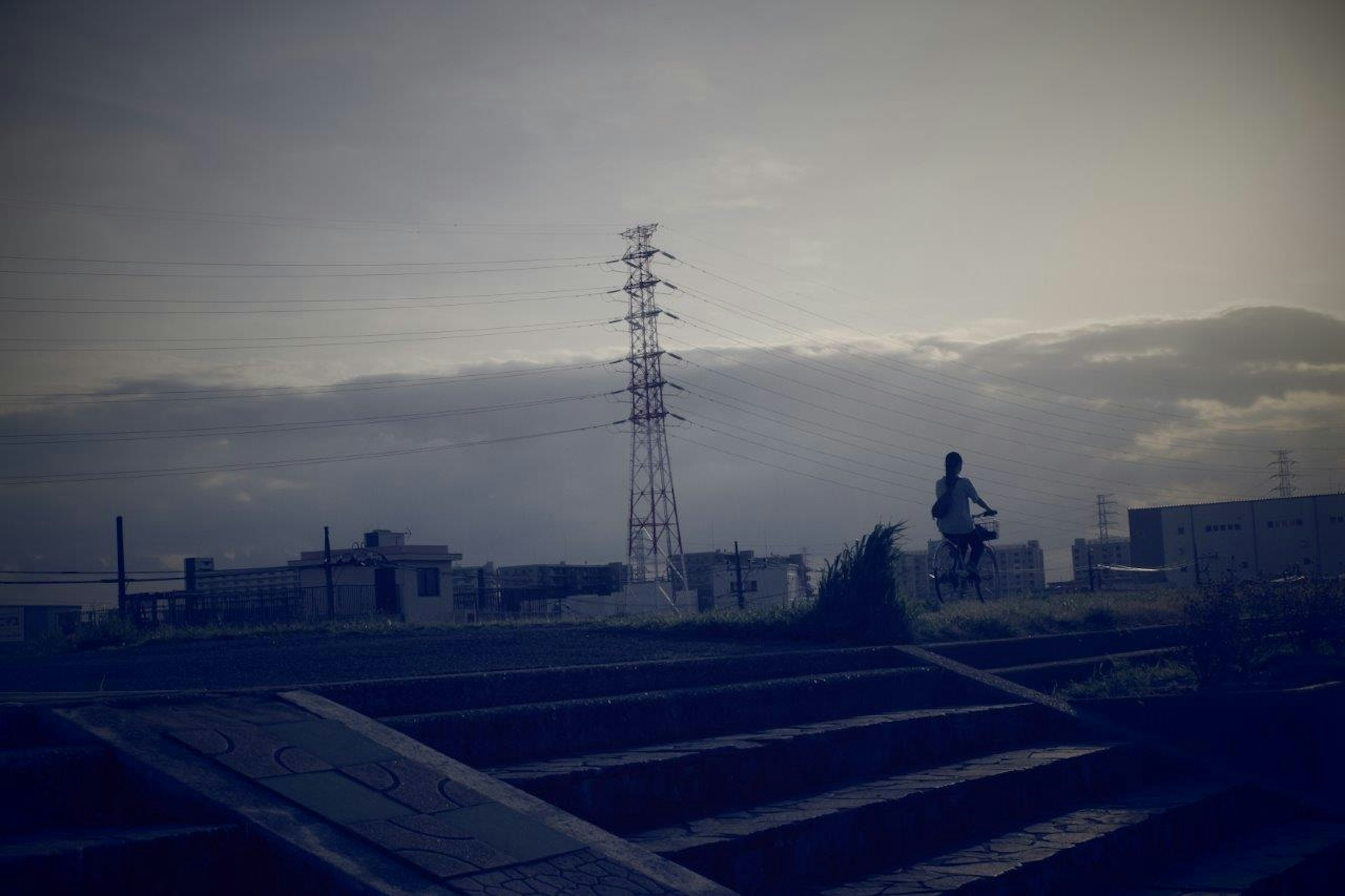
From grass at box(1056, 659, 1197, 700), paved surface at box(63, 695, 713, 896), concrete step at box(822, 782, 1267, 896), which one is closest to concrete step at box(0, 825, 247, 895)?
paved surface at box(63, 695, 713, 896)

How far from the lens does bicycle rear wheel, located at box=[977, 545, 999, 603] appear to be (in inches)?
542

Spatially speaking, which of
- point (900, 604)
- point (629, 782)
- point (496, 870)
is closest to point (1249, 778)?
point (900, 604)

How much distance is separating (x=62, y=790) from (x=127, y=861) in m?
0.63

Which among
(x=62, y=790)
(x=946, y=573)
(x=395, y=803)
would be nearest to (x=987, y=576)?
(x=946, y=573)

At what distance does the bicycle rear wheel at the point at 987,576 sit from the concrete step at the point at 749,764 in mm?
6340

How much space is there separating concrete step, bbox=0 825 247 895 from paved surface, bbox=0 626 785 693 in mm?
2059

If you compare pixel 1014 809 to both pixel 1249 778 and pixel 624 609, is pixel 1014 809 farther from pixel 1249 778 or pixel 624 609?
pixel 624 609

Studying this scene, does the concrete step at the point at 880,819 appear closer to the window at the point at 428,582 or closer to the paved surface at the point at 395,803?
the paved surface at the point at 395,803

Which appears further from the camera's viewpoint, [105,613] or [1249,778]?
[105,613]

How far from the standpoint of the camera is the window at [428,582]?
113ft

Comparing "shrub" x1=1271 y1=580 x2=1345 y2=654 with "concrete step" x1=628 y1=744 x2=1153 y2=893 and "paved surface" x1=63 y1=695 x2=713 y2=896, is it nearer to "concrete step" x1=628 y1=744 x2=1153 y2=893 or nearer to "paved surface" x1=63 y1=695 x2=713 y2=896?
"concrete step" x1=628 y1=744 x2=1153 y2=893

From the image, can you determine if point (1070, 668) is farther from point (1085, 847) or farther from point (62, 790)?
point (62, 790)

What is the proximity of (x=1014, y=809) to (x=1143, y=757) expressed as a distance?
1.76m

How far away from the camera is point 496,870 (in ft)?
12.1
